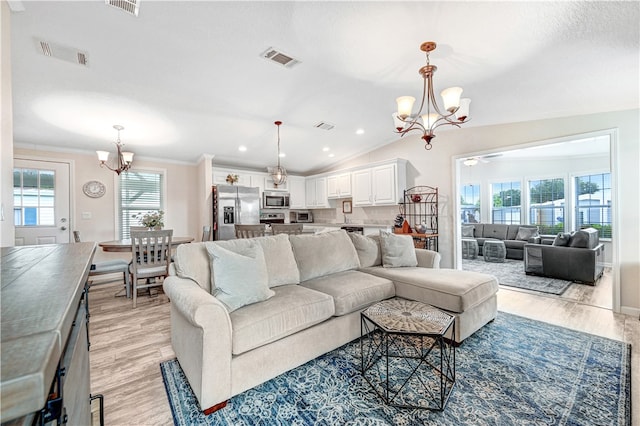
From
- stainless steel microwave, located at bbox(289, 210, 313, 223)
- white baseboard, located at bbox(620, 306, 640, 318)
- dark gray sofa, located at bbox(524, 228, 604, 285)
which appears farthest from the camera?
stainless steel microwave, located at bbox(289, 210, 313, 223)

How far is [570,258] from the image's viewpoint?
4.35 meters

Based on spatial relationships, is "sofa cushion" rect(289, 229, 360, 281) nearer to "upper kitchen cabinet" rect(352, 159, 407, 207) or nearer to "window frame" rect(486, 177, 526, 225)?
"upper kitchen cabinet" rect(352, 159, 407, 207)

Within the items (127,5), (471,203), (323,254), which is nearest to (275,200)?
(323,254)

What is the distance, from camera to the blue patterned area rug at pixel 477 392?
5.27 ft

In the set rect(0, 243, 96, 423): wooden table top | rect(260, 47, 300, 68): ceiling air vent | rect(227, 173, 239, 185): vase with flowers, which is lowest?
rect(0, 243, 96, 423): wooden table top

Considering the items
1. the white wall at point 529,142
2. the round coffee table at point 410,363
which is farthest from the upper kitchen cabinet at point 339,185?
the round coffee table at point 410,363

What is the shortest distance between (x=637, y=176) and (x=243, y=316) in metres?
4.41

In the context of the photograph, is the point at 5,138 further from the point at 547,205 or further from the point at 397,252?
the point at 547,205

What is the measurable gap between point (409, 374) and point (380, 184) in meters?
3.92

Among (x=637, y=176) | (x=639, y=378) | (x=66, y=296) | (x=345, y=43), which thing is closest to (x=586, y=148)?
(x=637, y=176)

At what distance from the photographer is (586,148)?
573 centimetres

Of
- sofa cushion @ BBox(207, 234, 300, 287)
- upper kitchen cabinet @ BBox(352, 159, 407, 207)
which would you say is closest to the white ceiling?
upper kitchen cabinet @ BBox(352, 159, 407, 207)

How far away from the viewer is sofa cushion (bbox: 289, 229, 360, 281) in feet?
9.12

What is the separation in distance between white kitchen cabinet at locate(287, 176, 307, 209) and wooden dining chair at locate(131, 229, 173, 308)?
3535 mm
